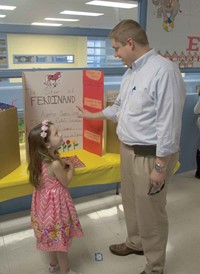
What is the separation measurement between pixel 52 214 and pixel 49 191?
12 centimetres

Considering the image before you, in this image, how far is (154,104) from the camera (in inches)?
53.1

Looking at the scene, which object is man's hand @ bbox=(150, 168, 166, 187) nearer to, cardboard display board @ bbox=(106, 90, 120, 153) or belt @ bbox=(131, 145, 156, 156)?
belt @ bbox=(131, 145, 156, 156)

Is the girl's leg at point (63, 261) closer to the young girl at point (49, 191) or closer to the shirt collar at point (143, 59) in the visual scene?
the young girl at point (49, 191)

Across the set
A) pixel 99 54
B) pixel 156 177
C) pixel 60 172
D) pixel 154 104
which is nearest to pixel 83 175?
pixel 60 172

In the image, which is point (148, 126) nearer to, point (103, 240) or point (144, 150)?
point (144, 150)

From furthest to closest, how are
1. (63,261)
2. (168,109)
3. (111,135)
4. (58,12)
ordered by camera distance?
(58,12) → (111,135) → (63,261) → (168,109)

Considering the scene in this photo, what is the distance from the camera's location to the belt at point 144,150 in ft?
4.68

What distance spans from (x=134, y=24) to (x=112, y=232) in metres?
1.58

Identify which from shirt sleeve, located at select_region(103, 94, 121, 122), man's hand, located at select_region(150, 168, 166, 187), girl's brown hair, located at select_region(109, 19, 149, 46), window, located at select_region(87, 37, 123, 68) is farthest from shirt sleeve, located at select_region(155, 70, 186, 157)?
window, located at select_region(87, 37, 123, 68)

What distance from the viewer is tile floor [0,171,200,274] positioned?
184cm

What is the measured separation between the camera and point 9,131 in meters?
1.61

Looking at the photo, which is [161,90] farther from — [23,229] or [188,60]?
[188,60]

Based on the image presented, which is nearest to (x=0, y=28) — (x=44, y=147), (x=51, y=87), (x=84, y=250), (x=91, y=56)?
(x=51, y=87)

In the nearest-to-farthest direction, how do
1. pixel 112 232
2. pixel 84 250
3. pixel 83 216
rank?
pixel 84 250 → pixel 112 232 → pixel 83 216
